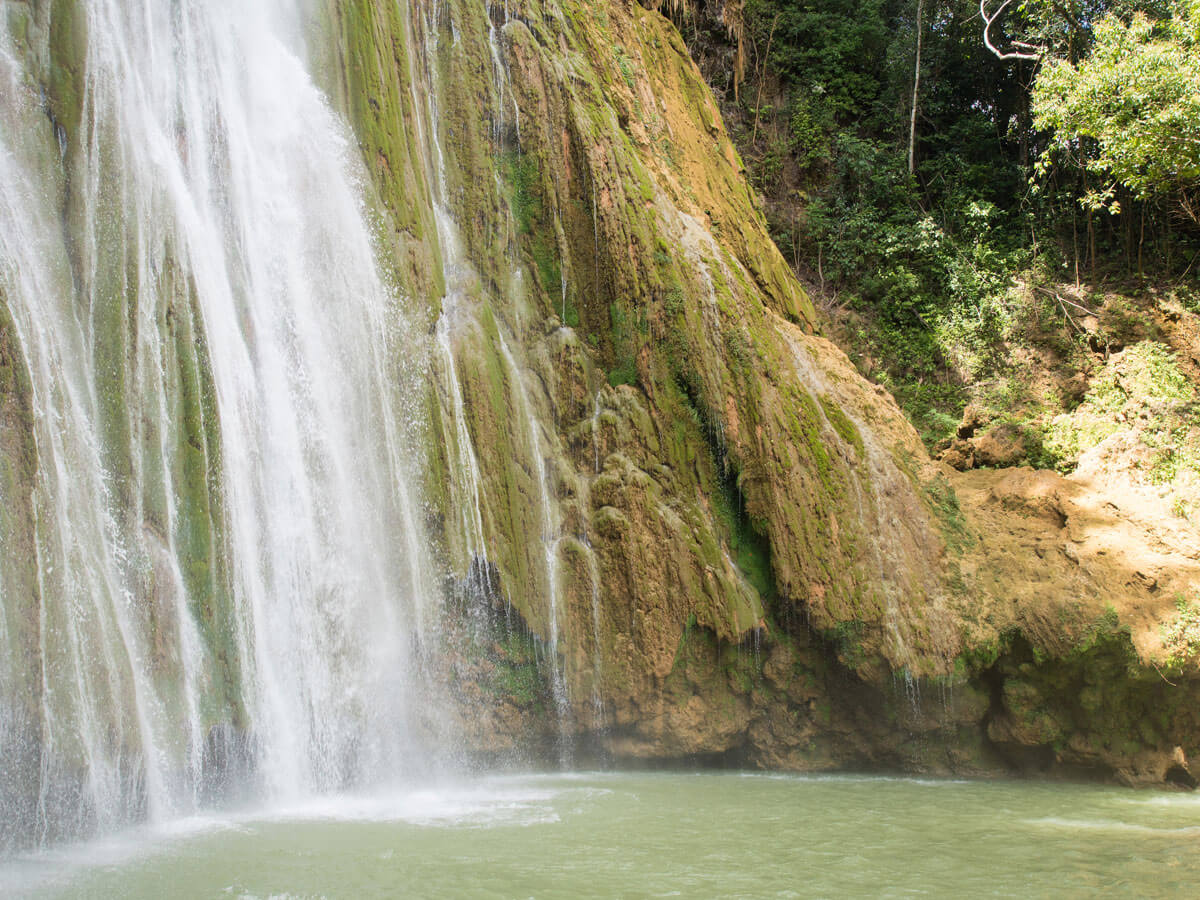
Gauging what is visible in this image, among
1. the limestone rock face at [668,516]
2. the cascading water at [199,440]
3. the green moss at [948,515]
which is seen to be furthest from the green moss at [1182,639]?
the cascading water at [199,440]

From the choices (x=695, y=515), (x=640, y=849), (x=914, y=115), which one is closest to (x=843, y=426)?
(x=695, y=515)

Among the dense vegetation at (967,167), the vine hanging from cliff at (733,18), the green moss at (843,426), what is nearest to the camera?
the green moss at (843,426)

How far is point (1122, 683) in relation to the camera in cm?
1201

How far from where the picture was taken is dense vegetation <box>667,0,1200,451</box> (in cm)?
1727

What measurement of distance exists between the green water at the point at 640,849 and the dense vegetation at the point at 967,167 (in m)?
9.00

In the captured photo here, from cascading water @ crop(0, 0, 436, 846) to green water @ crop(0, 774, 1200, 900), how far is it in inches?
31.1

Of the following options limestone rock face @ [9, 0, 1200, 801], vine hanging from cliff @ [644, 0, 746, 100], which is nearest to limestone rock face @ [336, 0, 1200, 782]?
limestone rock face @ [9, 0, 1200, 801]

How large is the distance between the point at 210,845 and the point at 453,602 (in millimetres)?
4582

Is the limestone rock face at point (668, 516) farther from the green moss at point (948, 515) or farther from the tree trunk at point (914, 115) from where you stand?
the tree trunk at point (914, 115)

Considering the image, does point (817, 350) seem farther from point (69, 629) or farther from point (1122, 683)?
point (69, 629)

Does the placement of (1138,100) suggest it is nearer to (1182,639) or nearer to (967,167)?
(967,167)

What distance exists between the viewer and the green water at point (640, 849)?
664 centimetres

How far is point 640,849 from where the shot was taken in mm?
7879

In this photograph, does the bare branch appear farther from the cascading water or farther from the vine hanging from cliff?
the cascading water
